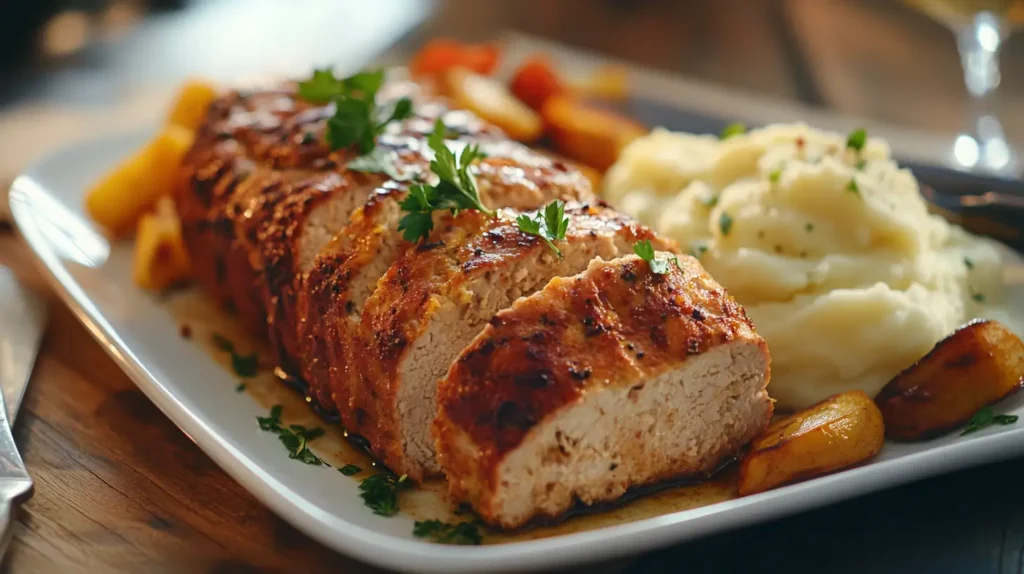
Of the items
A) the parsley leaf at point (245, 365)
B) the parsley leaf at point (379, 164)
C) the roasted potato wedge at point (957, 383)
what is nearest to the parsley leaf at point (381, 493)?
the parsley leaf at point (245, 365)

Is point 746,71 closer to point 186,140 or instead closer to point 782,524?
point 186,140

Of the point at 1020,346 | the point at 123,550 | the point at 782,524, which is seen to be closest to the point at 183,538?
the point at 123,550

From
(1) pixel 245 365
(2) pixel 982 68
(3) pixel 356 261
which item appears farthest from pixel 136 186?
(2) pixel 982 68

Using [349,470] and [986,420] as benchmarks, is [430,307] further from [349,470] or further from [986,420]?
[986,420]

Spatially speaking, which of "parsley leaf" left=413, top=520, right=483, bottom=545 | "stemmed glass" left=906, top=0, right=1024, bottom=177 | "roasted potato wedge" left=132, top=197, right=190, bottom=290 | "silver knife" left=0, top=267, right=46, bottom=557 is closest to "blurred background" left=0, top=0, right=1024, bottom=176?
"stemmed glass" left=906, top=0, right=1024, bottom=177

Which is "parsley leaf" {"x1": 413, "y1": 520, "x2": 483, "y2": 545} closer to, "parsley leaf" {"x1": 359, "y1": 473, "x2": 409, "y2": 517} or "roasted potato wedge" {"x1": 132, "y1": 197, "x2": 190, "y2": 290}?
"parsley leaf" {"x1": 359, "y1": 473, "x2": 409, "y2": 517}

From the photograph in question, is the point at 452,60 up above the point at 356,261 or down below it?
below

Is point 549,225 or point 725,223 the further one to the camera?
point 725,223
